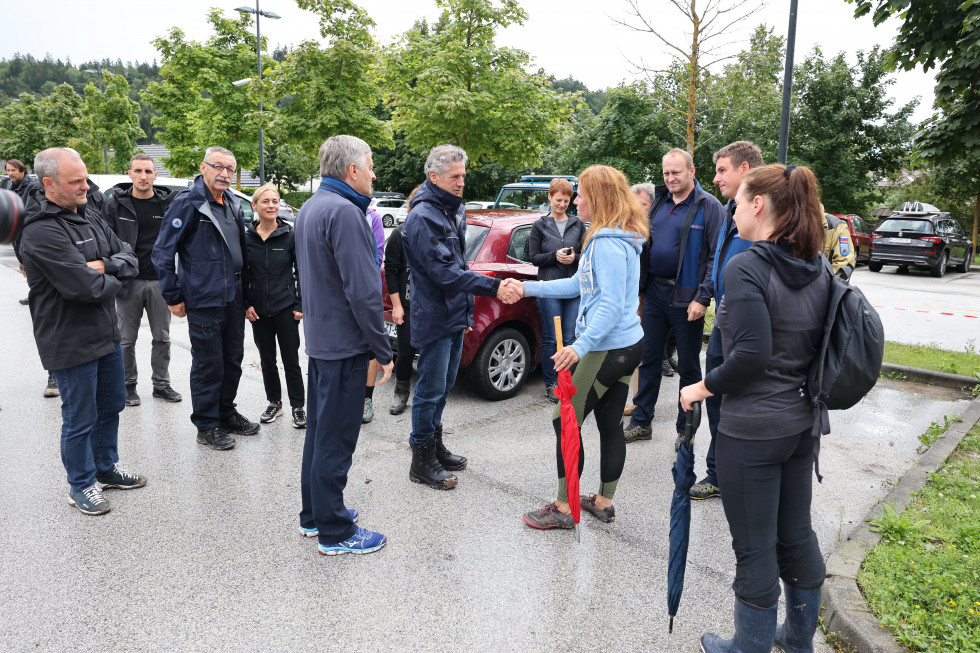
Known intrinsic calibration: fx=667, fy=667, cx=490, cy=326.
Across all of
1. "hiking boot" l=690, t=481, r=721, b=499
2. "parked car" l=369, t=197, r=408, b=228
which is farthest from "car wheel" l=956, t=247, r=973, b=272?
"hiking boot" l=690, t=481, r=721, b=499

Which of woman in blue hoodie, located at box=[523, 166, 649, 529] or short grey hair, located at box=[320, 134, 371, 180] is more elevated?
short grey hair, located at box=[320, 134, 371, 180]

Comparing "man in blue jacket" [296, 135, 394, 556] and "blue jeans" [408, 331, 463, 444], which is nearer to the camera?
"man in blue jacket" [296, 135, 394, 556]

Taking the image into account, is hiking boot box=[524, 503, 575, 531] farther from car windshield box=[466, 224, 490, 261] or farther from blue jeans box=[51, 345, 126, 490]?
car windshield box=[466, 224, 490, 261]

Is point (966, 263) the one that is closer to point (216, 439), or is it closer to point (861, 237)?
point (861, 237)

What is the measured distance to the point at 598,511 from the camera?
395cm

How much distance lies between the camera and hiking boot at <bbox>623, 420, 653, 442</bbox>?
5305mm

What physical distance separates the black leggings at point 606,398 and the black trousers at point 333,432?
3.73 ft

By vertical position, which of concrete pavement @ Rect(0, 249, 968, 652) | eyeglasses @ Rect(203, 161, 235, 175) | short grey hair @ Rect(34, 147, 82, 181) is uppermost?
eyeglasses @ Rect(203, 161, 235, 175)

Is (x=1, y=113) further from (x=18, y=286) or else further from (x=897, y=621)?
(x=897, y=621)

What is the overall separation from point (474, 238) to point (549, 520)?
3188 mm

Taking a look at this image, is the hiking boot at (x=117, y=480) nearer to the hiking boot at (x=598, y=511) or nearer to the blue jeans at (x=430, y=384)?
the blue jeans at (x=430, y=384)

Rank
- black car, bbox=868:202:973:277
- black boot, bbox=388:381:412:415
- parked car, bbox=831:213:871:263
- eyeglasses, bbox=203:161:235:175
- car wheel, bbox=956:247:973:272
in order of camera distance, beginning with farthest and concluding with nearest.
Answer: parked car, bbox=831:213:871:263 < car wheel, bbox=956:247:973:272 < black car, bbox=868:202:973:277 < black boot, bbox=388:381:412:415 < eyeglasses, bbox=203:161:235:175

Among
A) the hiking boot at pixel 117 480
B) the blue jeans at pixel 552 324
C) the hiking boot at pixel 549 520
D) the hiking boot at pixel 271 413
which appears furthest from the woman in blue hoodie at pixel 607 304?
the hiking boot at pixel 271 413

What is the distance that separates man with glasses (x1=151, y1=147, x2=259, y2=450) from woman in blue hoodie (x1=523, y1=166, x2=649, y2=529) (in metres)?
2.78
